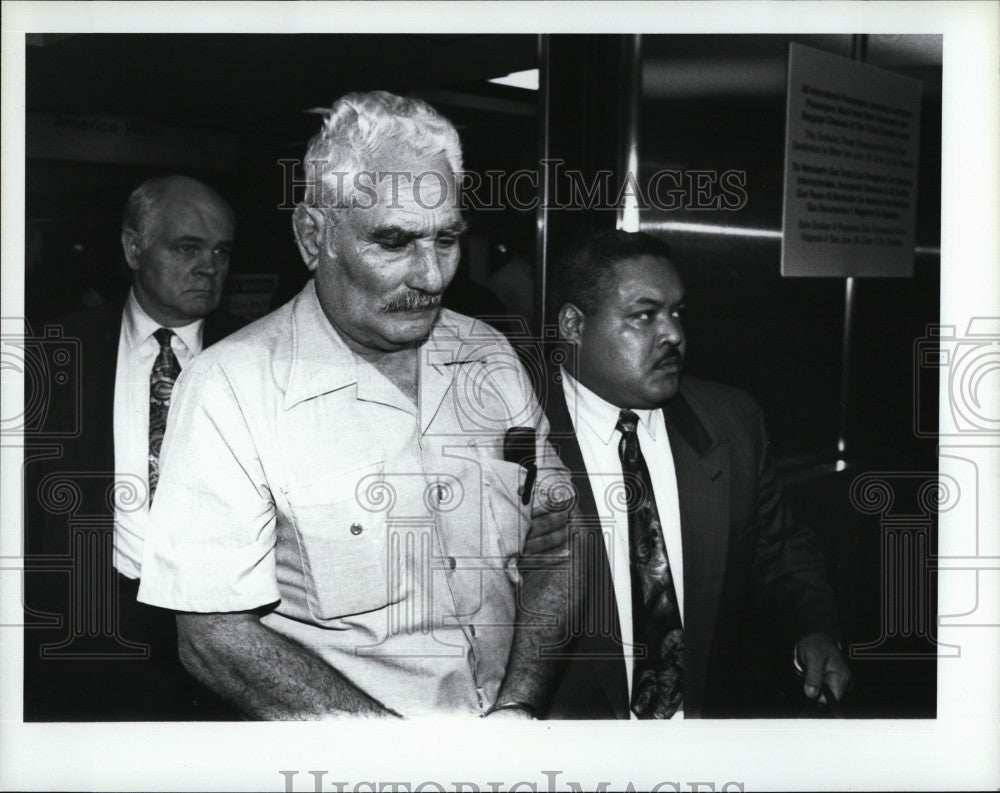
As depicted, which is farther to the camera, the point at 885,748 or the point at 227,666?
the point at 885,748

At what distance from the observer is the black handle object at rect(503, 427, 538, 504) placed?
10.4ft

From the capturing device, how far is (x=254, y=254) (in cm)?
306

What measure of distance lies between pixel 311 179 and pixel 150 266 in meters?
0.49

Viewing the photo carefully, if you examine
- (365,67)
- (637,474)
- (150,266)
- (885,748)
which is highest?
(365,67)

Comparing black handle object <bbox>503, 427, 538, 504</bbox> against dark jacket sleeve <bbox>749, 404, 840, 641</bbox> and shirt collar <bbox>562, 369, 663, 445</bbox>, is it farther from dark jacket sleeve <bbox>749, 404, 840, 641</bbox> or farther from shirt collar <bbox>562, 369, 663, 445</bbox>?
dark jacket sleeve <bbox>749, 404, 840, 641</bbox>

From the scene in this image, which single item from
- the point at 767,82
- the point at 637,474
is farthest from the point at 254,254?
the point at 767,82

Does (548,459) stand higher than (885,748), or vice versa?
(548,459)

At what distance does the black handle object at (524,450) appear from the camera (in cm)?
316

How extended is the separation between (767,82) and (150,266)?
177cm

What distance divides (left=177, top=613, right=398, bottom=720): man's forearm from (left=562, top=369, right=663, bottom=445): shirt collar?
0.96 m

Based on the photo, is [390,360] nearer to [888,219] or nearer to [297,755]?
[297,755]

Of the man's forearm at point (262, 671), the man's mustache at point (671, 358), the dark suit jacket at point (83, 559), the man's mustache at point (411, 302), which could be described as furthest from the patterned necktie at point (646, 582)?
the dark suit jacket at point (83, 559)

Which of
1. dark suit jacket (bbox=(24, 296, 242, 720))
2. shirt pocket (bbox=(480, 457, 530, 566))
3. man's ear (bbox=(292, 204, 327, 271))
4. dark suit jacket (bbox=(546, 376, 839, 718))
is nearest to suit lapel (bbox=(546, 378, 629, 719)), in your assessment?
dark suit jacket (bbox=(546, 376, 839, 718))

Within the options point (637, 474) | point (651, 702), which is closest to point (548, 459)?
point (637, 474)
